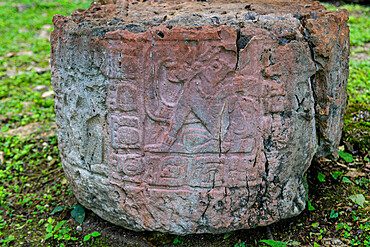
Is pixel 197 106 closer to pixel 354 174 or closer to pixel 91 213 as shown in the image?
pixel 91 213

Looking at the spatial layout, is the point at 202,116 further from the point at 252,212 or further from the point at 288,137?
the point at 252,212

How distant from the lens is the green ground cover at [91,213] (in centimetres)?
240

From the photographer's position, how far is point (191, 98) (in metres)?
1.99

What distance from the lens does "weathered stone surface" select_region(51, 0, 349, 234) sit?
6.43 ft

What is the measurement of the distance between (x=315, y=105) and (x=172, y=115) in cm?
92

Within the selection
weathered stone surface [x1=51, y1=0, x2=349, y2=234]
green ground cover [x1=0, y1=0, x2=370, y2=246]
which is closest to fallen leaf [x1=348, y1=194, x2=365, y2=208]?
green ground cover [x1=0, y1=0, x2=370, y2=246]

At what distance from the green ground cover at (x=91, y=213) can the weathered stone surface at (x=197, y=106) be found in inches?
7.8

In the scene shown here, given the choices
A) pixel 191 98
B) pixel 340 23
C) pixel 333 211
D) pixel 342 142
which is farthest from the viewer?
pixel 342 142

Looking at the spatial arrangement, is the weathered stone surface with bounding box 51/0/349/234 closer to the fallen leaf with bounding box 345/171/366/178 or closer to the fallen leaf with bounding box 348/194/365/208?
the fallen leaf with bounding box 348/194/365/208

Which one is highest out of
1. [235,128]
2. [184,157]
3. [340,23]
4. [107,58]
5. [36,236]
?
[340,23]

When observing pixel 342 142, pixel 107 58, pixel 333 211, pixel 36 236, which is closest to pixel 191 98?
pixel 107 58

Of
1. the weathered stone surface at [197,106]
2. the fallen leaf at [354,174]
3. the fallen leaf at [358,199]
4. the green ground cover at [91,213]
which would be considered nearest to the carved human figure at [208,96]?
the weathered stone surface at [197,106]

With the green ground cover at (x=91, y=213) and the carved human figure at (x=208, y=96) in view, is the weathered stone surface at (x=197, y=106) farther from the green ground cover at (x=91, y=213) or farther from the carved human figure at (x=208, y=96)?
the green ground cover at (x=91, y=213)

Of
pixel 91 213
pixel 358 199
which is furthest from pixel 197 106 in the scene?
pixel 358 199
